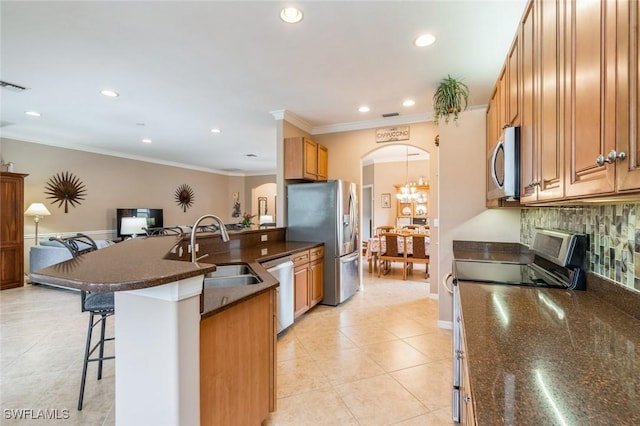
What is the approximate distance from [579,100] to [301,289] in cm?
308

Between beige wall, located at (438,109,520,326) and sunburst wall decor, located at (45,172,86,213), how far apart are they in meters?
7.07

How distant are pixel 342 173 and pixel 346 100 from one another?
1.33 meters

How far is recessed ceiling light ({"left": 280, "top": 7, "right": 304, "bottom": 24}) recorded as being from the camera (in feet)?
6.72

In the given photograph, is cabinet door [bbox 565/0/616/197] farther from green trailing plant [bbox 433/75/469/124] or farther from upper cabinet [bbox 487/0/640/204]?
green trailing plant [bbox 433/75/469/124]

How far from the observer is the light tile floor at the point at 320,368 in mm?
1911

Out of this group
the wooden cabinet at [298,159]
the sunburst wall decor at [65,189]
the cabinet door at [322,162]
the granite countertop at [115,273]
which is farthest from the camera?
the sunburst wall decor at [65,189]

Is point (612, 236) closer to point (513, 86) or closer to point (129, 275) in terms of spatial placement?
point (513, 86)

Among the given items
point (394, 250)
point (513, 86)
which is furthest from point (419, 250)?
point (513, 86)

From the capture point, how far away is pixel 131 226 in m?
6.83

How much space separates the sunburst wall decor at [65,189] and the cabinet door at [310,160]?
207 inches

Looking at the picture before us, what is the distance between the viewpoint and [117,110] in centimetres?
411

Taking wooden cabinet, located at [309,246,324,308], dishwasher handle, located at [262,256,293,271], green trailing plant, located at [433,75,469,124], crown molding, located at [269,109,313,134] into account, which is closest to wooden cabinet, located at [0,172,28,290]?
crown molding, located at [269,109,313,134]

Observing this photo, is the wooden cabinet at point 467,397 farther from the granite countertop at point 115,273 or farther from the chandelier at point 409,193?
the chandelier at point 409,193

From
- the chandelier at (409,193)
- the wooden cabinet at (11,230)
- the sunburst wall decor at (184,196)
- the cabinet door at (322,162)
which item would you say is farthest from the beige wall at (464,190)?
the sunburst wall decor at (184,196)
